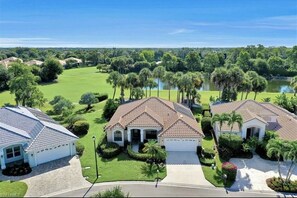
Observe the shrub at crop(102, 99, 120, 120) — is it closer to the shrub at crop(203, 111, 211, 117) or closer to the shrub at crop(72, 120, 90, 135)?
the shrub at crop(72, 120, 90, 135)

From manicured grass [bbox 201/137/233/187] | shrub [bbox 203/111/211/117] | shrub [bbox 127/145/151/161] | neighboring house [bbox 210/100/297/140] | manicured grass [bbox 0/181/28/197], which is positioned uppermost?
neighboring house [bbox 210/100/297/140]

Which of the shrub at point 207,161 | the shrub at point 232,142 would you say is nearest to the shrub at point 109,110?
the shrub at point 207,161

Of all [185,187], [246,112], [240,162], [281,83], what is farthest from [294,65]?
[185,187]

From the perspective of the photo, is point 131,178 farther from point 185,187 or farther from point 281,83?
point 281,83

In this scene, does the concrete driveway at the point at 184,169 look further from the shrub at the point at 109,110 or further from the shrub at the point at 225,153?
the shrub at the point at 109,110

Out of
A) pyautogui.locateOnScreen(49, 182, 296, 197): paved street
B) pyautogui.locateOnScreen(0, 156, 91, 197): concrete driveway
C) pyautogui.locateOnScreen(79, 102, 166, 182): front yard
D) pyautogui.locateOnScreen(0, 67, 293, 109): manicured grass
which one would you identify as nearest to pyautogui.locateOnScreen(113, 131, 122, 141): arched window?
pyautogui.locateOnScreen(79, 102, 166, 182): front yard

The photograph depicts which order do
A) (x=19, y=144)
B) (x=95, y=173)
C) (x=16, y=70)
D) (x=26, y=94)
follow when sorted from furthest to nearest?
(x=16, y=70)
(x=26, y=94)
(x=19, y=144)
(x=95, y=173)

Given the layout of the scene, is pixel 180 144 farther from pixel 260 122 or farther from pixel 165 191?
pixel 260 122
